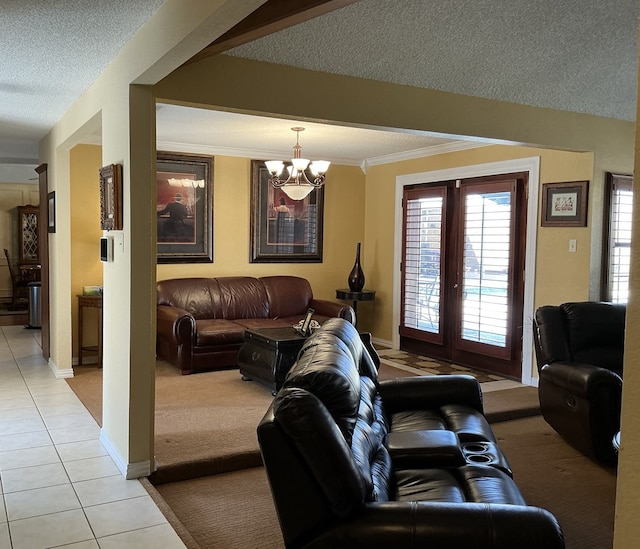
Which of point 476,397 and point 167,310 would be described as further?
point 167,310

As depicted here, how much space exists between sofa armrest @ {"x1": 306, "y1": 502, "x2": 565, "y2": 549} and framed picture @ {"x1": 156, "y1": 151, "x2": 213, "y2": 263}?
525 cm

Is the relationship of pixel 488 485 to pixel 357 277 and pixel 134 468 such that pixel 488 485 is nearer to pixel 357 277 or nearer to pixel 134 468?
pixel 134 468

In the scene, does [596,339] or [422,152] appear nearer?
[596,339]

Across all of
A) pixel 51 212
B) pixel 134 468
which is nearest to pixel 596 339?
pixel 134 468

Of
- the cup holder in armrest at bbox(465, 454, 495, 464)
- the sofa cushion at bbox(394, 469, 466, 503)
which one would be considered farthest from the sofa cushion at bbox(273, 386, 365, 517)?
the cup holder in armrest at bbox(465, 454, 495, 464)

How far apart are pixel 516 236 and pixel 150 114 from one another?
381cm

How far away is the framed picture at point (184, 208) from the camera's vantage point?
666 cm

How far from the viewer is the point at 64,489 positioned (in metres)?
3.19

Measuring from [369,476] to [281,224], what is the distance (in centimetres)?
554

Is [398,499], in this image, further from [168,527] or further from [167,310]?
[167,310]

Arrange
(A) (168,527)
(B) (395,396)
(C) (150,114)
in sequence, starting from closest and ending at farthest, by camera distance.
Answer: (A) (168,527) → (C) (150,114) → (B) (395,396)

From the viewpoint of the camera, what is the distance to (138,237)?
326 centimetres

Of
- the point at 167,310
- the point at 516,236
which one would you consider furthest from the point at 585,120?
the point at 167,310

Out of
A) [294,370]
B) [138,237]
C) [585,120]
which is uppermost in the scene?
[585,120]
